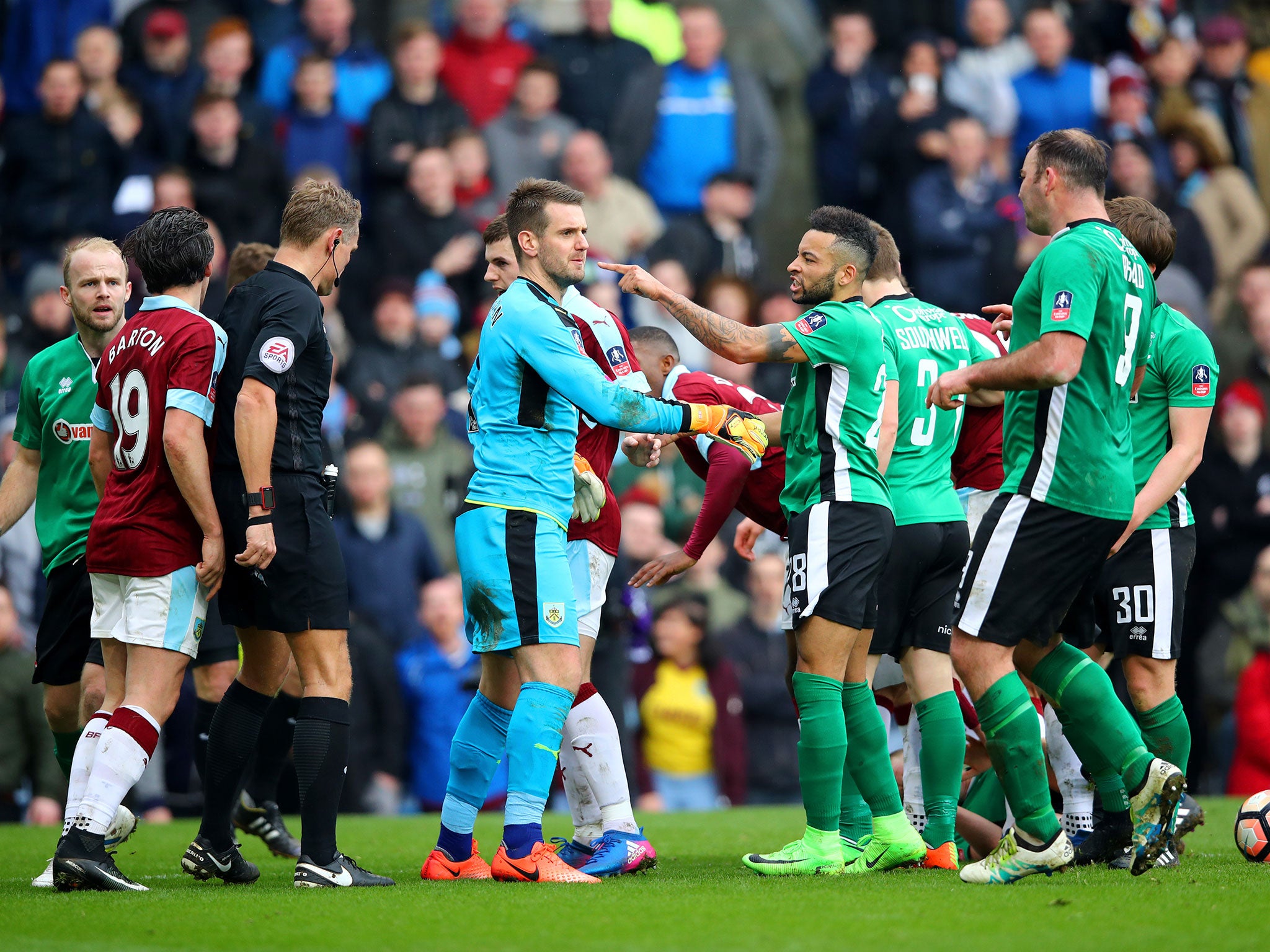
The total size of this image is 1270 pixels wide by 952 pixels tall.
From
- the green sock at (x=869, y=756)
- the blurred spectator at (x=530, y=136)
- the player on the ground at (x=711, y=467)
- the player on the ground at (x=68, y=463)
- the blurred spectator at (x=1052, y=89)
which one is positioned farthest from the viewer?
the blurred spectator at (x=1052, y=89)

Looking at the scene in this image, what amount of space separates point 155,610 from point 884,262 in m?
→ 3.53

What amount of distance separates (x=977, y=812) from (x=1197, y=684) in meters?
5.24

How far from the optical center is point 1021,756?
580 cm

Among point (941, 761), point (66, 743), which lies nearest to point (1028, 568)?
point (941, 761)

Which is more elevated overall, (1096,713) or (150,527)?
(150,527)

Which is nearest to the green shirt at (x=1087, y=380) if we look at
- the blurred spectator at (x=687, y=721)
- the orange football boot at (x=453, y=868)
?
the orange football boot at (x=453, y=868)

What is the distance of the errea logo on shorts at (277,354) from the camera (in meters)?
6.05

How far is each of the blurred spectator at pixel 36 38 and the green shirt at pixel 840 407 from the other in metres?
10.2

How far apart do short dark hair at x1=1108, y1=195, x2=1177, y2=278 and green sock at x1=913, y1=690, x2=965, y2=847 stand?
213 cm

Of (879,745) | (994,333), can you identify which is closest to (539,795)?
(879,745)

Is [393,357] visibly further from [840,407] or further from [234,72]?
[840,407]

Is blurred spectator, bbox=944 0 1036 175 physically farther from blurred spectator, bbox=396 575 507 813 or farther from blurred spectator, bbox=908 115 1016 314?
blurred spectator, bbox=396 575 507 813

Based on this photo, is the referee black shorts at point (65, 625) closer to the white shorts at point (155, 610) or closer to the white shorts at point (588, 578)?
the white shorts at point (155, 610)

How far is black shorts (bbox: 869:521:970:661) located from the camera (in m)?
6.79
